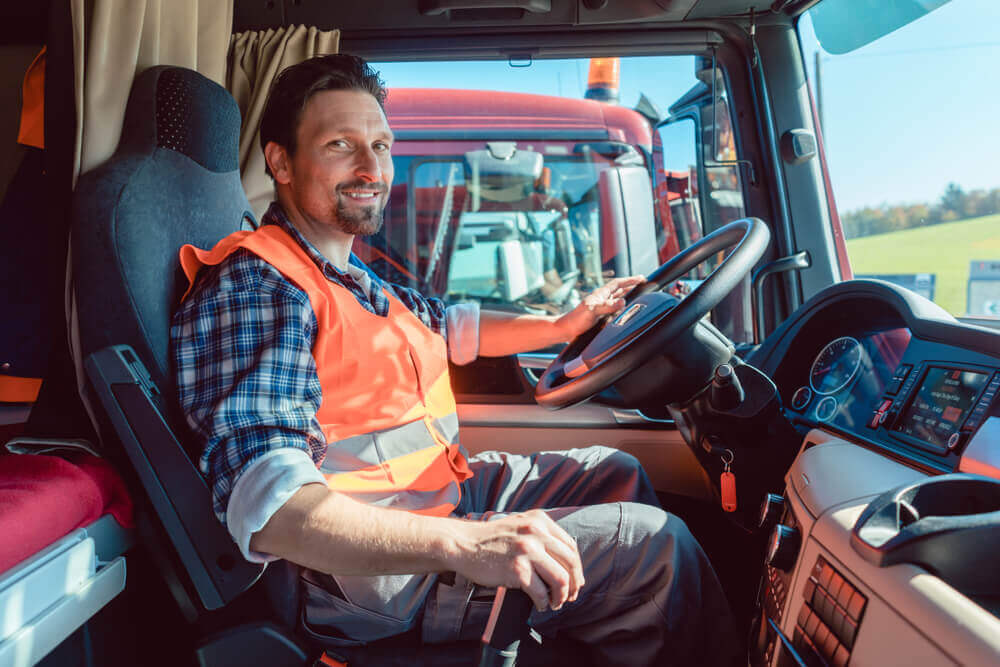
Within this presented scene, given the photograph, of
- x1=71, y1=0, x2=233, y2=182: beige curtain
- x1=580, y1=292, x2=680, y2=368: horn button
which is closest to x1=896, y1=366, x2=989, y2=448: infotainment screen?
x1=580, y1=292, x2=680, y2=368: horn button

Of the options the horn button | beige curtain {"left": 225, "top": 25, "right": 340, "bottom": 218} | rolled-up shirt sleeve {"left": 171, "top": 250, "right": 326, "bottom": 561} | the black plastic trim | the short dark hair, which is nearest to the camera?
rolled-up shirt sleeve {"left": 171, "top": 250, "right": 326, "bottom": 561}

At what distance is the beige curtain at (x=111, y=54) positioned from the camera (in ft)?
3.85

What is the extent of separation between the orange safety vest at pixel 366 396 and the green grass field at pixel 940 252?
39.7 inches

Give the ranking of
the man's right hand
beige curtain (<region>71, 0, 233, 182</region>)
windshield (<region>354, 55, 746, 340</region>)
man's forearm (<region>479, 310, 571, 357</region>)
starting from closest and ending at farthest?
the man's right hand < beige curtain (<region>71, 0, 233, 182</region>) < man's forearm (<region>479, 310, 571, 357</region>) < windshield (<region>354, 55, 746, 340</region>)

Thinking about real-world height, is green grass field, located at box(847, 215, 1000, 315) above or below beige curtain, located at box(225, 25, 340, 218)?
below

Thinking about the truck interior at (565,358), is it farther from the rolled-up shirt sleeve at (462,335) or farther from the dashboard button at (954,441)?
the rolled-up shirt sleeve at (462,335)

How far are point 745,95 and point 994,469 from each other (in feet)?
4.69

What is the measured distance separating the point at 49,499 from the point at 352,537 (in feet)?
1.51

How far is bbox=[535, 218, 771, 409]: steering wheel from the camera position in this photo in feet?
3.99

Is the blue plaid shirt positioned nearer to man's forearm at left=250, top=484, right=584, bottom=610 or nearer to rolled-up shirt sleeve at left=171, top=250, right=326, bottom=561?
rolled-up shirt sleeve at left=171, top=250, right=326, bottom=561

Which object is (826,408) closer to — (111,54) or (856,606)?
(856,606)

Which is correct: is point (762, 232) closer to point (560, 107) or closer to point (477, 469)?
point (477, 469)

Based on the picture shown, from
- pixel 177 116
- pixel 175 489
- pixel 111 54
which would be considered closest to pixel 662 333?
pixel 175 489

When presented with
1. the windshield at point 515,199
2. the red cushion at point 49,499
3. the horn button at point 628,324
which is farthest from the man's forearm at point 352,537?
the windshield at point 515,199
